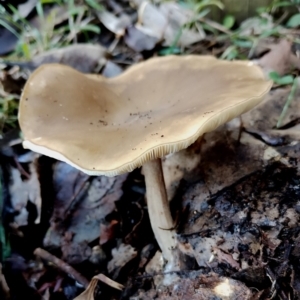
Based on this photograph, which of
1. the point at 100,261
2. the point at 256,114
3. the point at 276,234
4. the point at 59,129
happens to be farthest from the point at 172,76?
the point at 100,261

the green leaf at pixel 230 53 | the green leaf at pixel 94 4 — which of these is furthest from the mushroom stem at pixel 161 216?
the green leaf at pixel 94 4

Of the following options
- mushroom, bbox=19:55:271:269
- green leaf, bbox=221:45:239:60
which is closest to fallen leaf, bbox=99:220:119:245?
mushroom, bbox=19:55:271:269

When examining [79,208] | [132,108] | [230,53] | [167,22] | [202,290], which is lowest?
[79,208]

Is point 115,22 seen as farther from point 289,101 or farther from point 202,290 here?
point 202,290

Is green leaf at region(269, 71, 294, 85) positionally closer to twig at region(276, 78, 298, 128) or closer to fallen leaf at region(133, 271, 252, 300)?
twig at region(276, 78, 298, 128)

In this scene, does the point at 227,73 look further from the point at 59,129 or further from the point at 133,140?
the point at 59,129

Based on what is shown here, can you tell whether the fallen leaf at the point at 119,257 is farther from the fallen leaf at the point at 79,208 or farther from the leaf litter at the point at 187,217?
the fallen leaf at the point at 79,208

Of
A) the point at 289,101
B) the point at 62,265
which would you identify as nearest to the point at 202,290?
the point at 62,265
